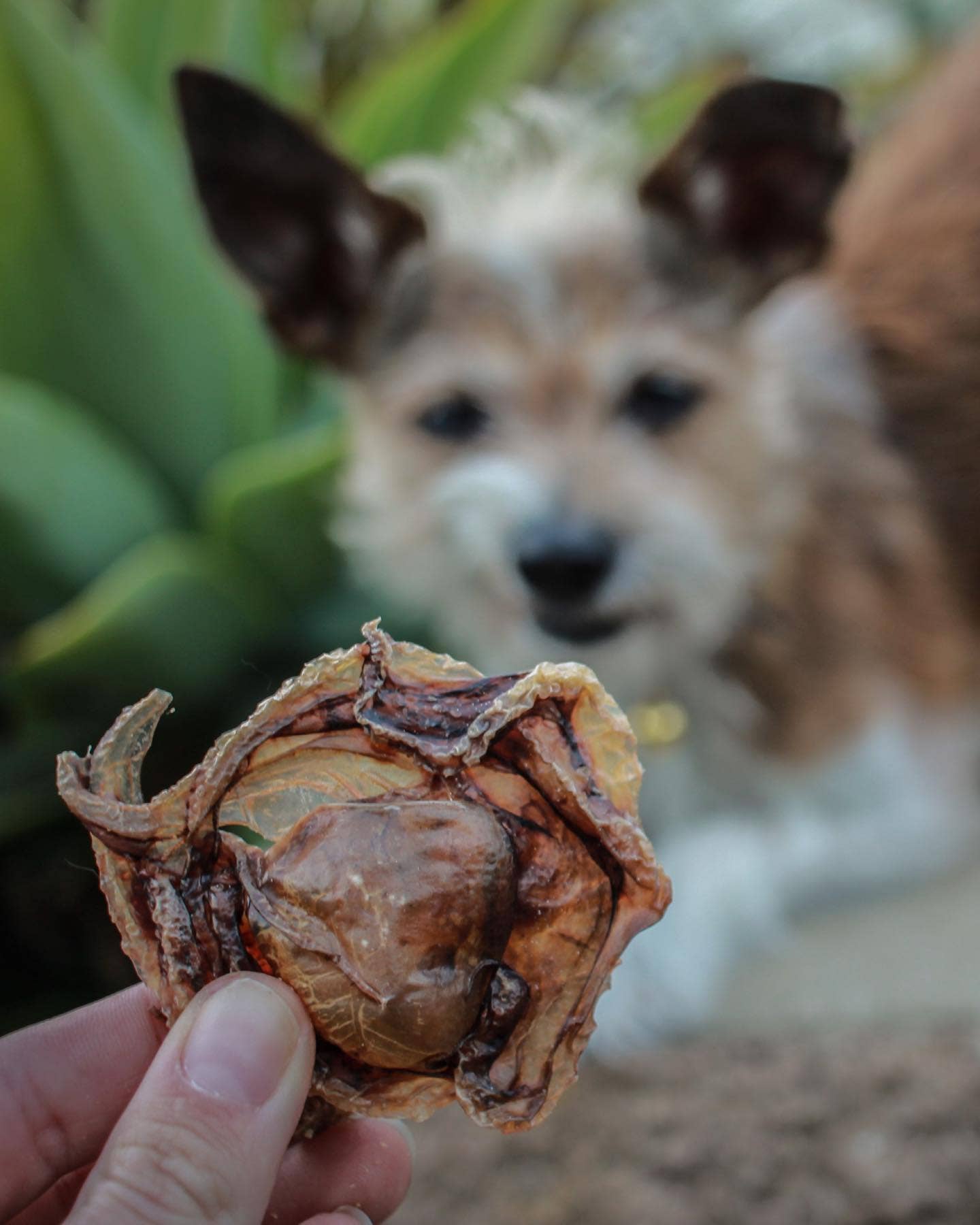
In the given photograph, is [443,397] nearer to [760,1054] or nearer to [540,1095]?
[760,1054]

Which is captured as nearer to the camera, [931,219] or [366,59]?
[931,219]

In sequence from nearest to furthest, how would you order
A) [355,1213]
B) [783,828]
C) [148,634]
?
[355,1213]
[148,634]
[783,828]

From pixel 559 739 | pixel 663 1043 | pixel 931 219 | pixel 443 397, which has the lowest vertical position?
pixel 663 1043

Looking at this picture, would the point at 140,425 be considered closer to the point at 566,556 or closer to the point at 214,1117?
the point at 566,556

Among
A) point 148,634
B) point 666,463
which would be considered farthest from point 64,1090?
point 666,463

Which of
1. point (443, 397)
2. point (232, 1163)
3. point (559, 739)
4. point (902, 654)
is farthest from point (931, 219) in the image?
A: point (232, 1163)

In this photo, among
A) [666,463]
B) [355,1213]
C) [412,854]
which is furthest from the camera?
[666,463]
